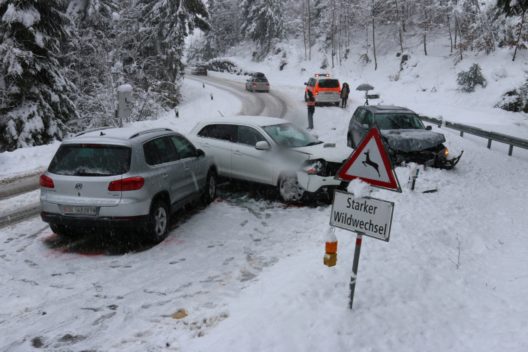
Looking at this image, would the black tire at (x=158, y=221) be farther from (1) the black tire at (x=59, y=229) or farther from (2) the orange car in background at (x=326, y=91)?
(2) the orange car in background at (x=326, y=91)

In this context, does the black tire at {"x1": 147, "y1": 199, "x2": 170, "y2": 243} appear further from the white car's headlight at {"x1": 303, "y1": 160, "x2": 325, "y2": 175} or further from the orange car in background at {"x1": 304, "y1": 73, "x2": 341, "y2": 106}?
the orange car in background at {"x1": 304, "y1": 73, "x2": 341, "y2": 106}

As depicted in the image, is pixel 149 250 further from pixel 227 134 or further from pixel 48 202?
pixel 227 134

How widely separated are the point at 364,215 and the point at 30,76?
18029mm

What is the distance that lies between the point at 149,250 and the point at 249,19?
6202cm

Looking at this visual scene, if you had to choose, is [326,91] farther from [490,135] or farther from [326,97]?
[490,135]

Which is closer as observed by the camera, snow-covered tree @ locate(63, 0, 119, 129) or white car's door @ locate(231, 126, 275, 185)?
white car's door @ locate(231, 126, 275, 185)

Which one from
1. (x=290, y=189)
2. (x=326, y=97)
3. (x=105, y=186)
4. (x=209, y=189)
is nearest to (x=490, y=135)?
(x=290, y=189)

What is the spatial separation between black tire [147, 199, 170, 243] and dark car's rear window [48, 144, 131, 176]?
83 centimetres

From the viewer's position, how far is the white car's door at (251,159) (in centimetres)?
970

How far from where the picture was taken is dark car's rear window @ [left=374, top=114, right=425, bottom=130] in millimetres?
13297

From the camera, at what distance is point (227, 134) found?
10.4 meters

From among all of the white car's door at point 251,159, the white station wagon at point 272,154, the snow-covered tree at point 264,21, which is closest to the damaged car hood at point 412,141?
the white station wagon at point 272,154

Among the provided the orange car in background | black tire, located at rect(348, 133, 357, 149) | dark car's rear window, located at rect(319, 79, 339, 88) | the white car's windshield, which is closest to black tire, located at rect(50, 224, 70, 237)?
the white car's windshield

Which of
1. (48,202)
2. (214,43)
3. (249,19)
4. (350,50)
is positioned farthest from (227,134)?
(214,43)
